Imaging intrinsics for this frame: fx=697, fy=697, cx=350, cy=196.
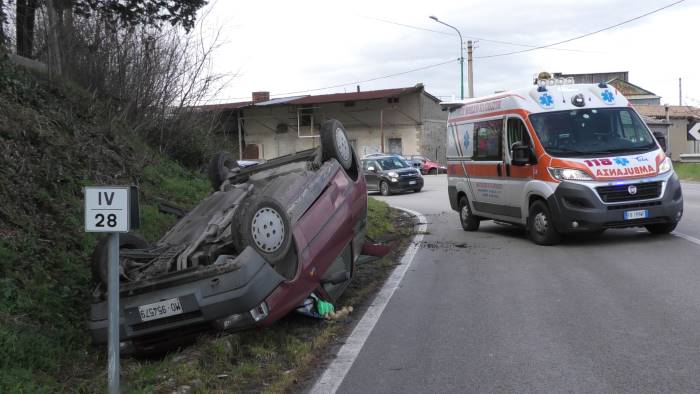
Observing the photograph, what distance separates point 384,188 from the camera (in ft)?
94.0

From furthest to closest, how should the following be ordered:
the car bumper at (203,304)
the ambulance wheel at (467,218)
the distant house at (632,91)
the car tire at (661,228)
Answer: the distant house at (632,91), the ambulance wheel at (467,218), the car tire at (661,228), the car bumper at (203,304)

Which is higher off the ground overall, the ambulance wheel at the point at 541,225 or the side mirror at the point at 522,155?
the side mirror at the point at 522,155

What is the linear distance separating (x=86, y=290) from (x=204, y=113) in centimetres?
930

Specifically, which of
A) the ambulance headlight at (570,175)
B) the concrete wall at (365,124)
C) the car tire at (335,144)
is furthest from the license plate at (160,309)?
the concrete wall at (365,124)

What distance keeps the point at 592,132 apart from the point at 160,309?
7992 millimetres

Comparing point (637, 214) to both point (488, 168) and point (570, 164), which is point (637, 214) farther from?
point (488, 168)

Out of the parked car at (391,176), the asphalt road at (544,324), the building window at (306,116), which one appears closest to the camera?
the asphalt road at (544,324)

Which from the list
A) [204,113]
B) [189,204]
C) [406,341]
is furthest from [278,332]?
[204,113]

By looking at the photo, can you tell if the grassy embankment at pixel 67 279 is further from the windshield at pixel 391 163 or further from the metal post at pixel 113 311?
the windshield at pixel 391 163

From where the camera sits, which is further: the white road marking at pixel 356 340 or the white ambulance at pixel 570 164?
→ the white ambulance at pixel 570 164

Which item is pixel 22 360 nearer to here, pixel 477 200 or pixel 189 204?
pixel 189 204

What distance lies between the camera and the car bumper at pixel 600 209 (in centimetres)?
1030

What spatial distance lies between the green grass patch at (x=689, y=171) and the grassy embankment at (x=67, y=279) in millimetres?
22162

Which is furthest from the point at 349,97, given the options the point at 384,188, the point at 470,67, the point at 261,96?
Answer: the point at 384,188
